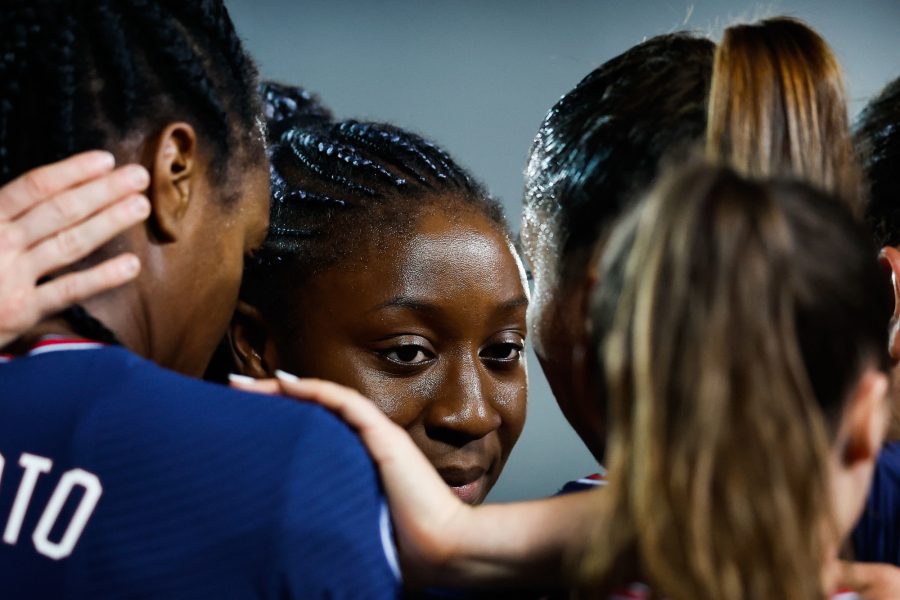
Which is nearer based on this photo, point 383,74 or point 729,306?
point 729,306

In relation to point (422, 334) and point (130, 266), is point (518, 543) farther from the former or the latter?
point (422, 334)

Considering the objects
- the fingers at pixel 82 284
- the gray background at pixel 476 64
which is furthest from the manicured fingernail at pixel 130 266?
the gray background at pixel 476 64

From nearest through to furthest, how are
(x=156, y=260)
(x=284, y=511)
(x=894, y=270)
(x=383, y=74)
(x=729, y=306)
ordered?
(x=729, y=306)
(x=284, y=511)
(x=156, y=260)
(x=894, y=270)
(x=383, y=74)

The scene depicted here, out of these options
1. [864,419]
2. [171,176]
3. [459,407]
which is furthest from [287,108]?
[864,419]

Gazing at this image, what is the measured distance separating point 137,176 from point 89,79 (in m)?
0.09

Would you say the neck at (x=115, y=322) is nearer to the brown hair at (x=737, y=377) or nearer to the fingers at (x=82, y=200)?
the fingers at (x=82, y=200)

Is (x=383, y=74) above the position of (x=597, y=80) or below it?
above

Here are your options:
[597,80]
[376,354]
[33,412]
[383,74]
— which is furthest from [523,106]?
[33,412]

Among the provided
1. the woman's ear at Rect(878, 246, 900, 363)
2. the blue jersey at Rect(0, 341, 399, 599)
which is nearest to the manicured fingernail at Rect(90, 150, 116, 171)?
the blue jersey at Rect(0, 341, 399, 599)

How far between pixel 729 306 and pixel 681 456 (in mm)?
90

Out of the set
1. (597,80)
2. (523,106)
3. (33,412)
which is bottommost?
(33,412)

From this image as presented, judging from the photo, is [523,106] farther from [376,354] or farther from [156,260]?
[156,260]

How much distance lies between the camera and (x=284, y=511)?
30.5 inches

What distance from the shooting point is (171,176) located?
3.15 ft
